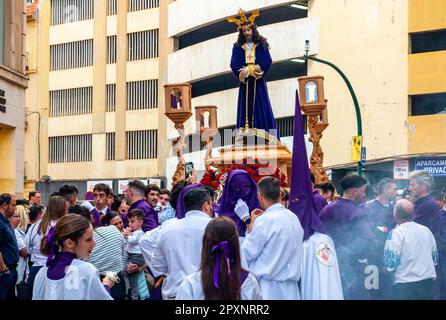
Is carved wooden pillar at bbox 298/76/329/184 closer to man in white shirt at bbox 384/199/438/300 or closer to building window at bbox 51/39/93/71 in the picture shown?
man in white shirt at bbox 384/199/438/300

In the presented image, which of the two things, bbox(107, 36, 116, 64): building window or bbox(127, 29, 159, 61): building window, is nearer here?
bbox(127, 29, 159, 61): building window

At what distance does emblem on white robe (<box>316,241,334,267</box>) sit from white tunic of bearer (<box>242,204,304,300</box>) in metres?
0.53

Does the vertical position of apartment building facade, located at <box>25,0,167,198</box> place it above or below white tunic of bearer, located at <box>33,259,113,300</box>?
above

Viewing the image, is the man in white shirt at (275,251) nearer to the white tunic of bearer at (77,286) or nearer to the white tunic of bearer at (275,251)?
the white tunic of bearer at (275,251)

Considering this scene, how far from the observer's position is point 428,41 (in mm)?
35281

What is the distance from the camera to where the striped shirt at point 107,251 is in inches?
397

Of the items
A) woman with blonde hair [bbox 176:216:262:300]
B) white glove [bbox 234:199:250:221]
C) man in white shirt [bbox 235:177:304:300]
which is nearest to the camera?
woman with blonde hair [bbox 176:216:262:300]

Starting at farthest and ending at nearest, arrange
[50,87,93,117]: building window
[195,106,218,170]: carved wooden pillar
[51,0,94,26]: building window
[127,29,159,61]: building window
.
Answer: [51,0,94,26]: building window < [50,87,93,117]: building window < [127,29,159,61]: building window < [195,106,218,170]: carved wooden pillar

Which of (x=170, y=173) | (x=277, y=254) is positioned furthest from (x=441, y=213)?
(x=170, y=173)

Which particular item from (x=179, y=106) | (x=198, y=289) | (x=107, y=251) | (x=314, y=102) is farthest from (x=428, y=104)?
(x=198, y=289)

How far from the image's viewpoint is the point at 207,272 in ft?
18.9

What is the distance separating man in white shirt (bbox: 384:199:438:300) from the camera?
390 inches

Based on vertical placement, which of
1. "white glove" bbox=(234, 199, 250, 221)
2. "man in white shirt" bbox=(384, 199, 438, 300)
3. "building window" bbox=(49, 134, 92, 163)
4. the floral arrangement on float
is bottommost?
"man in white shirt" bbox=(384, 199, 438, 300)

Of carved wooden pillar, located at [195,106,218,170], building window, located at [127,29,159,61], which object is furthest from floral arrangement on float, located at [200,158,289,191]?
building window, located at [127,29,159,61]
